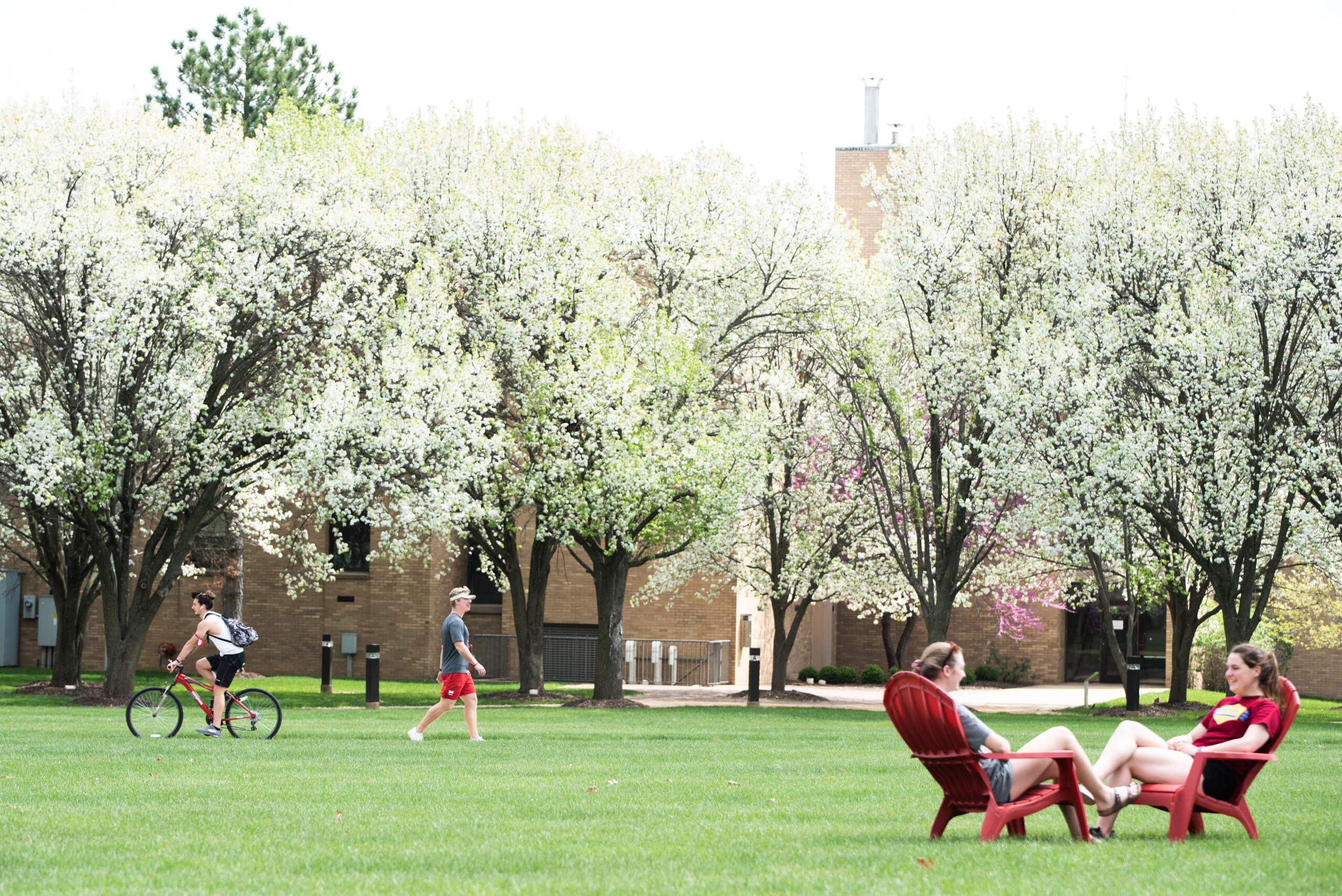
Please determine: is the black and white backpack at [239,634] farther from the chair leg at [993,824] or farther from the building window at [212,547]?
the building window at [212,547]

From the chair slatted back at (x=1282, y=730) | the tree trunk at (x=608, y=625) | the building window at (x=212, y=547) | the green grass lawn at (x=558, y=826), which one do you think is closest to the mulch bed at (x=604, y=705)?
the tree trunk at (x=608, y=625)

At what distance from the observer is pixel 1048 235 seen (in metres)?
26.1

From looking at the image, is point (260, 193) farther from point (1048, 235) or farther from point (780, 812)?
point (780, 812)

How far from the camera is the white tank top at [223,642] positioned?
14570 millimetres

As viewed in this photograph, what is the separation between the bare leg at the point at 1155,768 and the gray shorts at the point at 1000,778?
2.02 feet

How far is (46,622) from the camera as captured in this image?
135ft

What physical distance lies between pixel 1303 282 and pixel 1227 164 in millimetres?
Answer: 3314

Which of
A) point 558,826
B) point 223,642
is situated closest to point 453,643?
point 223,642

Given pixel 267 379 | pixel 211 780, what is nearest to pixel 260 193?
pixel 267 379

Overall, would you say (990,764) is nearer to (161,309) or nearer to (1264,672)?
(1264,672)

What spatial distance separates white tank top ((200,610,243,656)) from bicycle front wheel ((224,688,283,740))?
838 mm

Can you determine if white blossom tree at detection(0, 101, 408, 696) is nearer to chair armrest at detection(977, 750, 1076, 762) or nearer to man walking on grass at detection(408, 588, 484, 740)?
man walking on grass at detection(408, 588, 484, 740)

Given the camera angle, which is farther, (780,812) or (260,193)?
(260,193)

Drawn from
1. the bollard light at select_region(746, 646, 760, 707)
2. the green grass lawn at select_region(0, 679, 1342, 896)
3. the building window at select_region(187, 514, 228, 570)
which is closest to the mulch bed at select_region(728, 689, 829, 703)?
the bollard light at select_region(746, 646, 760, 707)
